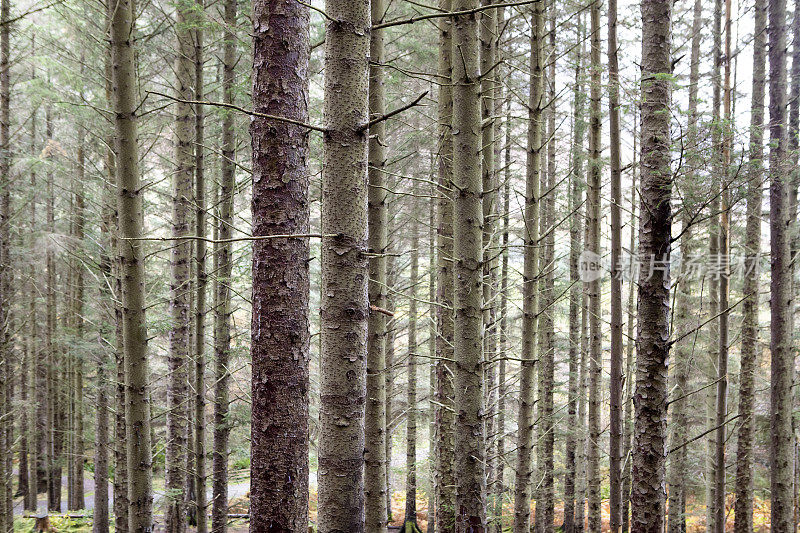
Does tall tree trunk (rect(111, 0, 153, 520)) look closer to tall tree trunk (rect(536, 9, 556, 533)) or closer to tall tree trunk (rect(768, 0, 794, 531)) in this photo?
tall tree trunk (rect(536, 9, 556, 533))

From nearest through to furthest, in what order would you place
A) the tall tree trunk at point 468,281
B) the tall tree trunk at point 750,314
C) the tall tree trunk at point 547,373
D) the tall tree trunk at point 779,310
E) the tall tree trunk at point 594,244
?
the tall tree trunk at point 468,281 → the tall tree trunk at point 594,244 → the tall tree trunk at point 779,310 → the tall tree trunk at point 750,314 → the tall tree trunk at point 547,373

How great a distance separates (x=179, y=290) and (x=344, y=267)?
5.89 m

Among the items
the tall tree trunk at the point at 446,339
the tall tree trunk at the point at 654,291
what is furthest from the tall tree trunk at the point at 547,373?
the tall tree trunk at the point at 654,291

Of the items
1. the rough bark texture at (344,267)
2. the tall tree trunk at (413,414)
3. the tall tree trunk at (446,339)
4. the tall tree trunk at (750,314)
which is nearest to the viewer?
the rough bark texture at (344,267)

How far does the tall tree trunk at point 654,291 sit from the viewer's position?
12.8 ft

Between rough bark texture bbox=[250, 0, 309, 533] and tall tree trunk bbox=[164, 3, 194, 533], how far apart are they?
3.91 meters

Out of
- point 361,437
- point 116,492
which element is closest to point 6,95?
point 116,492

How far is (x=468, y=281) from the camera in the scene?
3850mm

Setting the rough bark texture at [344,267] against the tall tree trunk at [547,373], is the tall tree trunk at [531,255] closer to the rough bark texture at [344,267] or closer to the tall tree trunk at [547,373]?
the rough bark texture at [344,267]

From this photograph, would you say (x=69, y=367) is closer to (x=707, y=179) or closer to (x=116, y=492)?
(x=116, y=492)

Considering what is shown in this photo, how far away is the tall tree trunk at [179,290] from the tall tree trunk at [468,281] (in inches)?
154

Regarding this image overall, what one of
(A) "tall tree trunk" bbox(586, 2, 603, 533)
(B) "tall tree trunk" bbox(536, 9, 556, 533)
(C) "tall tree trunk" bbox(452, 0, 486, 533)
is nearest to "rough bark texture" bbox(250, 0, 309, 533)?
(C) "tall tree trunk" bbox(452, 0, 486, 533)

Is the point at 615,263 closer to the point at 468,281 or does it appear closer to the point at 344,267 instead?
the point at 468,281

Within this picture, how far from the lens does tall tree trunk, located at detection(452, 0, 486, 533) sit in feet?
12.4
